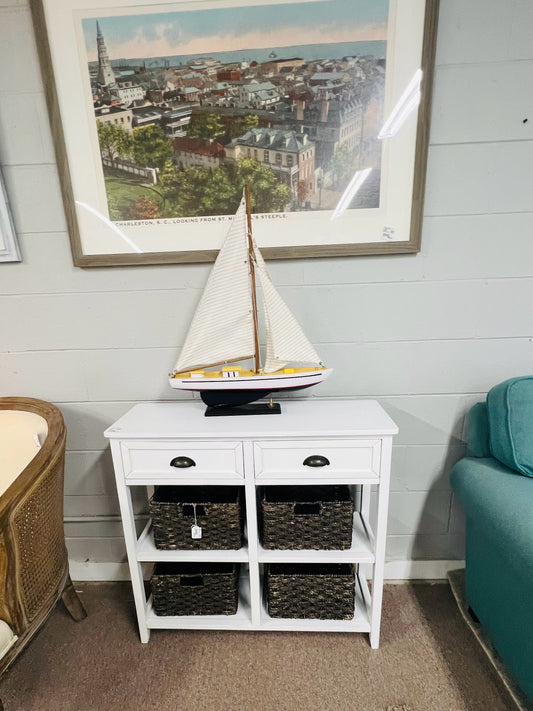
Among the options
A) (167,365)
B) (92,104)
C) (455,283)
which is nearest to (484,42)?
(455,283)

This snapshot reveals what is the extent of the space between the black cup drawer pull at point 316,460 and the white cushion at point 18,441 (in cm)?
89

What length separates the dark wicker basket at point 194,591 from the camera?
1379mm

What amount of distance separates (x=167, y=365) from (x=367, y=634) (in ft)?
3.99

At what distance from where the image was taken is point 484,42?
1.19m

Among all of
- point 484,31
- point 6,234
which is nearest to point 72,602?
point 6,234

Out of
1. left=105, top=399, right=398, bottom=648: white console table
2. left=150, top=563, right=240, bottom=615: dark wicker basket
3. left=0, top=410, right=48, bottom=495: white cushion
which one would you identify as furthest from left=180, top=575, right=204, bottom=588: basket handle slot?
left=0, top=410, right=48, bottom=495: white cushion

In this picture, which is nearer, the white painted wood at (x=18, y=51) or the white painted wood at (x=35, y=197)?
the white painted wood at (x=18, y=51)

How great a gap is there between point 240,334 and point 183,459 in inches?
17.1

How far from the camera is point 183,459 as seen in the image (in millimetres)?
1246

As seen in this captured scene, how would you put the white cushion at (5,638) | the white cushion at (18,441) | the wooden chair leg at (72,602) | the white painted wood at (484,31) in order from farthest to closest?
the wooden chair leg at (72,602) < the white cushion at (18,441) < the white painted wood at (484,31) < the white cushion at (5,638)

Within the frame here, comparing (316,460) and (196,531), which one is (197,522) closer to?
(196,531)

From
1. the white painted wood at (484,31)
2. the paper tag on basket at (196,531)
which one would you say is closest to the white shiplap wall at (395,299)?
the white painted wood at (484,31)

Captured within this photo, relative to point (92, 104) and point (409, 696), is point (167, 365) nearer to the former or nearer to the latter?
point (92, 104)

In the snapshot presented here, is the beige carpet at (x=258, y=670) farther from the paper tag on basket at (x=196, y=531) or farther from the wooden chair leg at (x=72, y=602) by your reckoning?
the paper tag on basket at (x=196, y=531)
